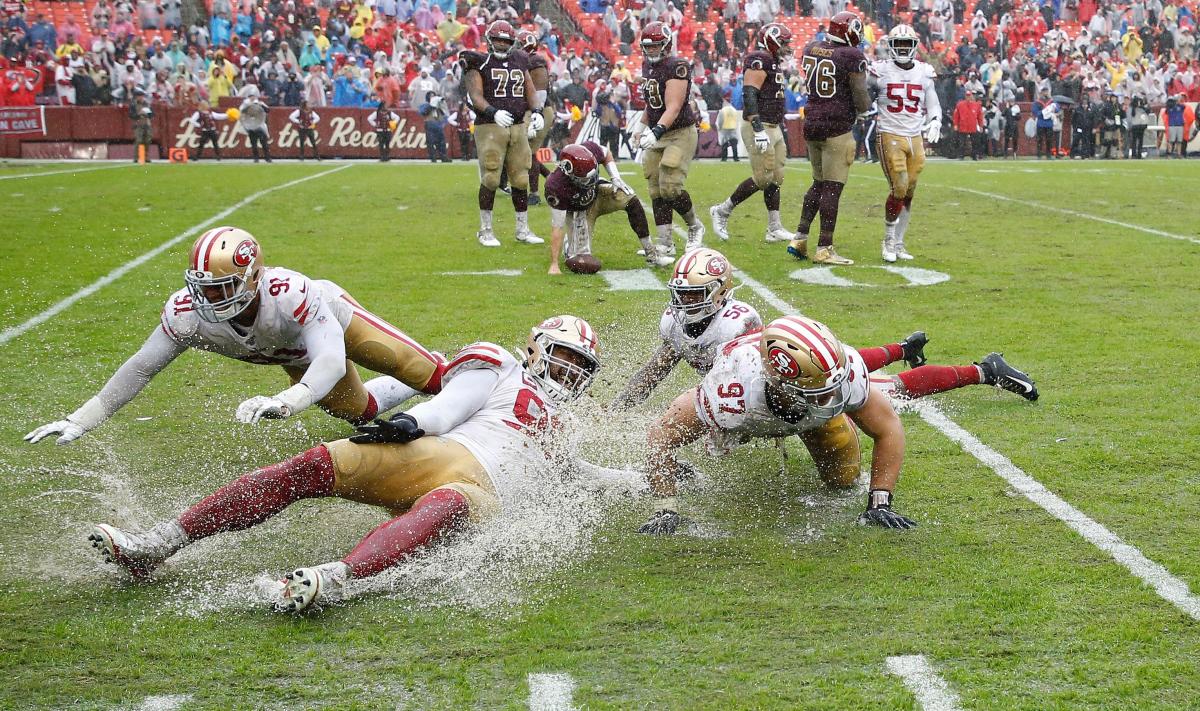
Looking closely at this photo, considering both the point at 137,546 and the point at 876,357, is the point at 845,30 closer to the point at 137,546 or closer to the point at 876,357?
the point at 876,357

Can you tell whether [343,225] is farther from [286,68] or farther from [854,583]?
[286,68]

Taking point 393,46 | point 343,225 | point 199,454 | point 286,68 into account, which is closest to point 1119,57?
point 393,46

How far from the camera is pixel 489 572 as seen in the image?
423 cm

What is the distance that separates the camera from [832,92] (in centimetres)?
1017

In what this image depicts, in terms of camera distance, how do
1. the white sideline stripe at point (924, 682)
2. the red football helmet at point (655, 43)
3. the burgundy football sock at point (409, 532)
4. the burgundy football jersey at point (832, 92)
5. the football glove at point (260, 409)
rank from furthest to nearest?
the red football helmet at point (655, 43)
the burgundy football jersey at point (832, 92)
the football glove at point (260, 409)
the burgundy football sock at point (409, 532)
the white sideline stripe at point (924, 682)

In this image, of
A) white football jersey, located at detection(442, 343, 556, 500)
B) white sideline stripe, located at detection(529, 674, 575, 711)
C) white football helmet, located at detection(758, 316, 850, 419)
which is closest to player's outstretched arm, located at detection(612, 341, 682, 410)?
white football jersey, located at detection(442, 343, 556, 500)

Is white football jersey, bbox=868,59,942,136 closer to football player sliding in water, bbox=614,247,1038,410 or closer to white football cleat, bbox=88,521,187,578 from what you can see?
football player sliding in water, bbox=614,247,1038,410

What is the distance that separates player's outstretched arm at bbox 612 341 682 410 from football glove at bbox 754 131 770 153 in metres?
5.48

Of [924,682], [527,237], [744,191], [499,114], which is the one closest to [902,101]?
[744,191]

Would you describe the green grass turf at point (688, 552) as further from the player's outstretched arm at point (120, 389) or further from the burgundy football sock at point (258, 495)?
the player's outstretched arm at point (120, 389)

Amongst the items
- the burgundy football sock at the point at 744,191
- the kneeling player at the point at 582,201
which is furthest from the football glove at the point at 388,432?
the burgundy football sock at the point at 744,191

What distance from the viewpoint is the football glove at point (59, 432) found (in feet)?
14.9

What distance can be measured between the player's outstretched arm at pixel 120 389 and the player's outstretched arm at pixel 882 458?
2671 mm

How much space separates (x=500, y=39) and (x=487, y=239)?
1827mm
